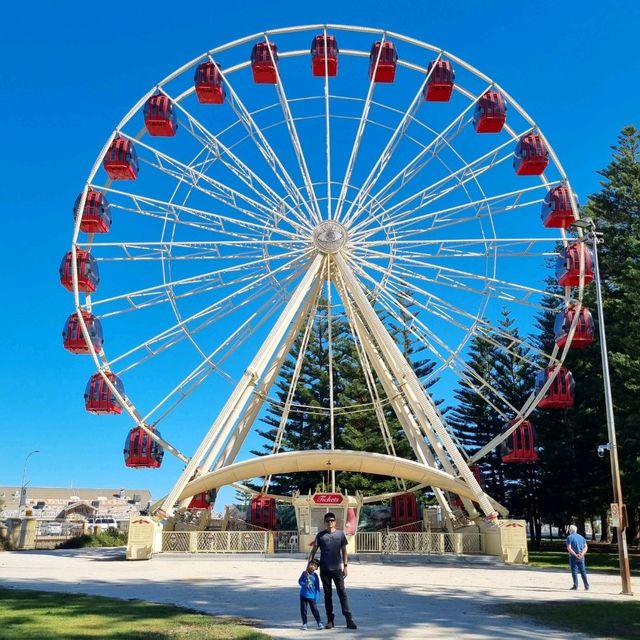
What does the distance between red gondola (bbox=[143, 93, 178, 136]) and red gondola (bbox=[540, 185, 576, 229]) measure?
44.8 ft

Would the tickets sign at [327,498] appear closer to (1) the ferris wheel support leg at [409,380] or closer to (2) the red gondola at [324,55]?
(1) the ferris wheel support leg at [409,380]

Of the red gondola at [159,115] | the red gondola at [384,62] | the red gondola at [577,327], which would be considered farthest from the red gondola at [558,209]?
the red gondola at [159,115]

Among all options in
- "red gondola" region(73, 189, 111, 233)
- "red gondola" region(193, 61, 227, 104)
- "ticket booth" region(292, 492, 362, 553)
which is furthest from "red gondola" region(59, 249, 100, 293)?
"ticket booth" region(292, 492, 362, 553)

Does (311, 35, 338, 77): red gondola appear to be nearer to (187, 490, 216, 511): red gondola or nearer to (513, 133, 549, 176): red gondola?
(513, 133, 549, 176): red gondola

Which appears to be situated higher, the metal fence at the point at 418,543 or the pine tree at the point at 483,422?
the pine tree at the point at 483,422

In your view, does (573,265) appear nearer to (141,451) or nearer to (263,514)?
(141,451)

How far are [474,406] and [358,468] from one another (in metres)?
24.6

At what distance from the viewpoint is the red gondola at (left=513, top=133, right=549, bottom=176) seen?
84.0ft

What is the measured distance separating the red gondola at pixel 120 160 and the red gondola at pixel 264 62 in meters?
5.49

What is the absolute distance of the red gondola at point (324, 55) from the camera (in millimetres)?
27859

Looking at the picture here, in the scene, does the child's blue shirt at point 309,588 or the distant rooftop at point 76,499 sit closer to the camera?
the child's blue shirt at point 309,588

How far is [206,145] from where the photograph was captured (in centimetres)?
2677

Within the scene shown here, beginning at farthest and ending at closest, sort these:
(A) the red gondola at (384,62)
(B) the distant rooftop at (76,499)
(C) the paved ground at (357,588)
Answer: (B) the distant rooftop at (76,499), (A) the red gondola at (384,62), (C) the paved ground at (357,588)

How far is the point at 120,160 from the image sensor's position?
25.7 metres
